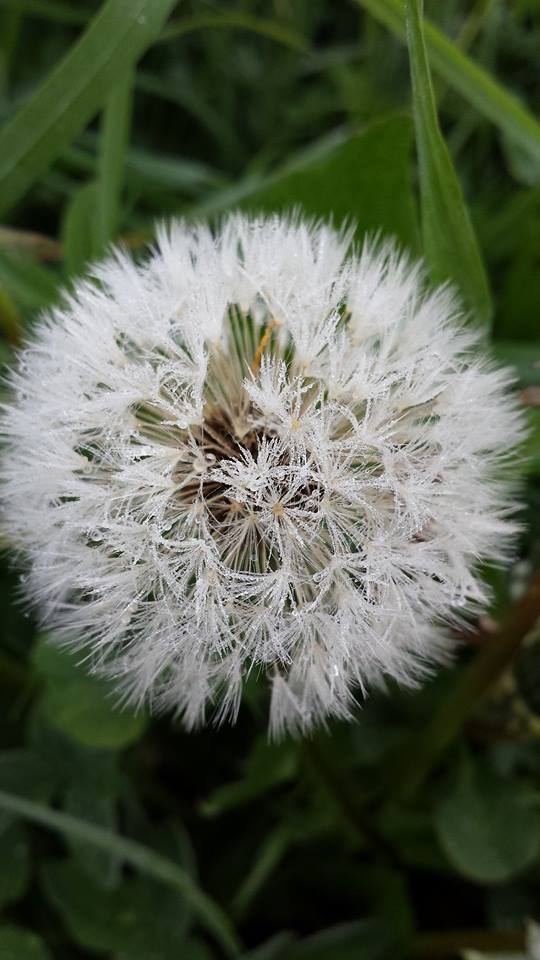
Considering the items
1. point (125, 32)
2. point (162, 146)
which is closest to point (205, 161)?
point (162, 146)

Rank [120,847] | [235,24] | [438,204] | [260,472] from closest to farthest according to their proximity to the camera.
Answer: [260,472]
[438,204]
[120,847]
[235,24]

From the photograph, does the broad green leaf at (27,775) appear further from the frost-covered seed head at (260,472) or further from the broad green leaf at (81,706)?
the frost-covered seed head at (260,472)

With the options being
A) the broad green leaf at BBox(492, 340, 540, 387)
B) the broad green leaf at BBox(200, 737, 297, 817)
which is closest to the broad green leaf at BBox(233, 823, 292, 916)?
the broad green leaf at BBox(200, 737, 297, 817)

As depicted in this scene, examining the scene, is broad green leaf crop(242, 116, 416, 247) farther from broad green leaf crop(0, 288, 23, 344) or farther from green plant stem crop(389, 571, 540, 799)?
green plant stem crop(389, 571, 540, 799)

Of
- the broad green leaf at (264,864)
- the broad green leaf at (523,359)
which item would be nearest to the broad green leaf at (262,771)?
the broad green leaf at (264,864)

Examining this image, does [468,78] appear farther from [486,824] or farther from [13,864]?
[13,864]

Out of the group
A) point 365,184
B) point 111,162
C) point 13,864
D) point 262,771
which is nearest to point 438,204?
point 365,184
